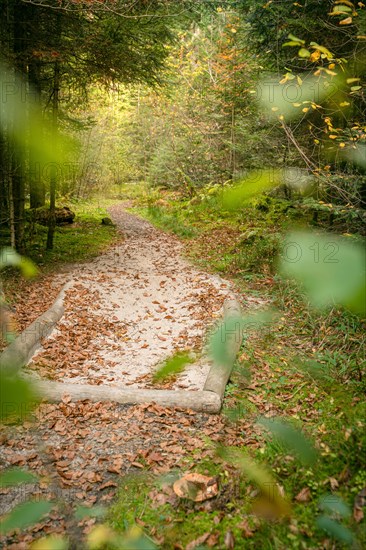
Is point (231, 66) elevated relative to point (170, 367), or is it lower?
elevated

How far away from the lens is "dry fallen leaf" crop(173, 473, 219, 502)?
3129mm

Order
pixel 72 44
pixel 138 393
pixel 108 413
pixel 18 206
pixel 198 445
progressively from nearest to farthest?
pixel 198 445 → pixel 108 413 → pixel 138 393 → pixel 72 44 → pixel 18 206

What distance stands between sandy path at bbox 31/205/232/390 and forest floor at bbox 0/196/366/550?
4 centimetres

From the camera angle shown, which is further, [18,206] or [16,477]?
[18,206]

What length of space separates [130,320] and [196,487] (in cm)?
430

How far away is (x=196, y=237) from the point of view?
13453 millimetres

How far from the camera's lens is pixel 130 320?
7.27 m

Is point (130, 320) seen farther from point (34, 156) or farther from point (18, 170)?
point (34, 156)

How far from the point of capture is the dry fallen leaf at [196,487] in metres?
3.13

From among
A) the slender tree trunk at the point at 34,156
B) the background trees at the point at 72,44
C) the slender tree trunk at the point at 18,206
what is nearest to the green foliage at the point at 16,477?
the slender tree trunk at the point at 34,156

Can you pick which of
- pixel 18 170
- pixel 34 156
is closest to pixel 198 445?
pixel 34 156

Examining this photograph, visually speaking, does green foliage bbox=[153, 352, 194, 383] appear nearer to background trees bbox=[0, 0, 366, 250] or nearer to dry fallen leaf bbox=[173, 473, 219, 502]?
dry fallen leaf bbox=[173, 473, 219, 502]

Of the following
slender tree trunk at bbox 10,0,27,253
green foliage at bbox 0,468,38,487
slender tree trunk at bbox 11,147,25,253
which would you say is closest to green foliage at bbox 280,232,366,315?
green foliage at bbox 0,468,38,487

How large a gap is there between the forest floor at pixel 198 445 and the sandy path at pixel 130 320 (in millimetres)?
42
